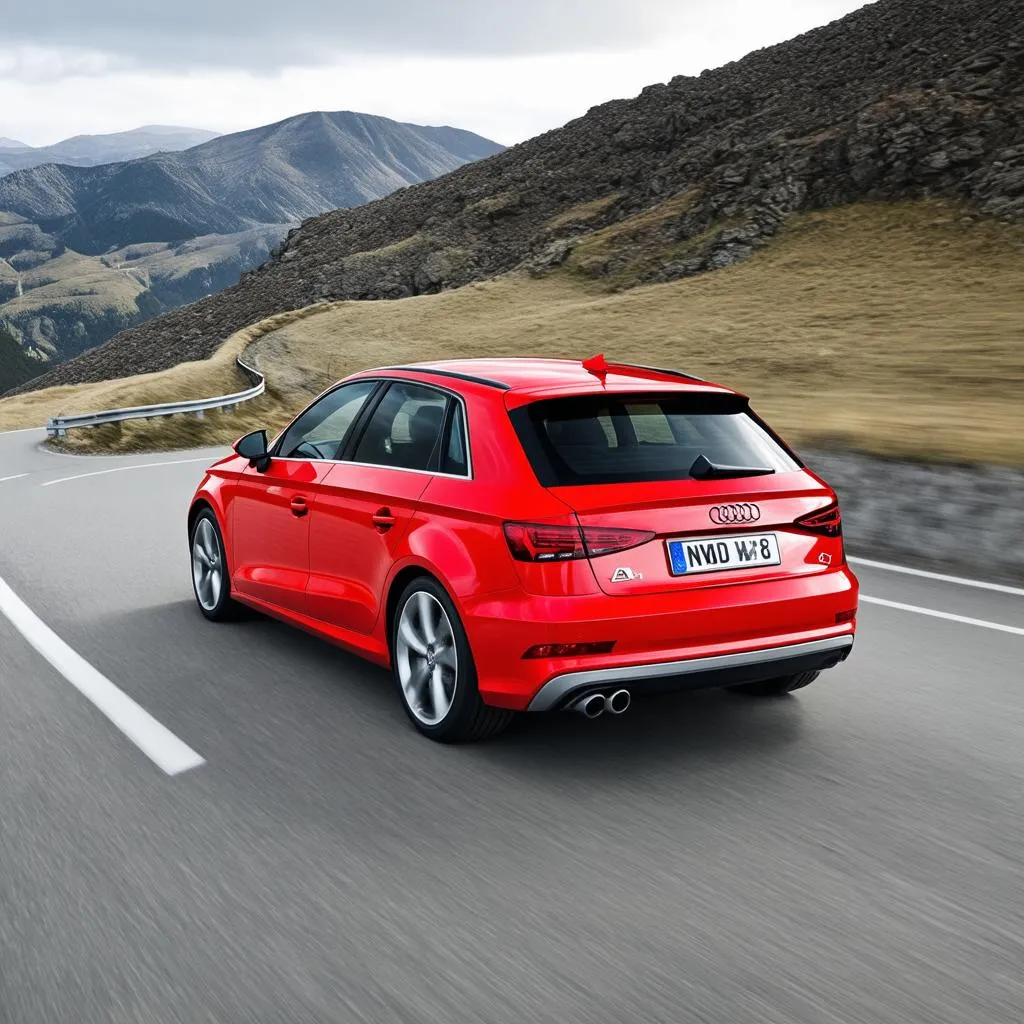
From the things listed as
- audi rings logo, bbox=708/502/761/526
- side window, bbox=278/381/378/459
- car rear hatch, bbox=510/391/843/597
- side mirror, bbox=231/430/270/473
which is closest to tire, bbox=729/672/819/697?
car rear hatch, bbox=510/391/843/597

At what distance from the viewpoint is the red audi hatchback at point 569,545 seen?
15.2ft

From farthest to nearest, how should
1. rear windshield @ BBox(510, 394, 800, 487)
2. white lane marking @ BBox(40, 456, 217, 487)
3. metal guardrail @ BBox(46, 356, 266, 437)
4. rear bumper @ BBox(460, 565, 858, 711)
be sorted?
metal guardrail @ BBox(46, 356, 266, 437) → white lane marking @ BBox(40, 456, 217, 487) → rear windshield @ BBox(510, 394, 800, 487) → rear bumper @ BBox(460, 565, 858, 711)

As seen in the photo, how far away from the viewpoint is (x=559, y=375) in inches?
216

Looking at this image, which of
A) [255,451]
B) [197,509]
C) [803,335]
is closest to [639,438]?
[255,451]

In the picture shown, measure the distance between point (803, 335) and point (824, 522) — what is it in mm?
32031

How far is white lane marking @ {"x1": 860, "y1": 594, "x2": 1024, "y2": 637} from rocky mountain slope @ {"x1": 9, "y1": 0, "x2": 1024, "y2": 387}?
1690 inches

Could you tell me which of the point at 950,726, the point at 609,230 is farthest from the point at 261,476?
the point at 609,230

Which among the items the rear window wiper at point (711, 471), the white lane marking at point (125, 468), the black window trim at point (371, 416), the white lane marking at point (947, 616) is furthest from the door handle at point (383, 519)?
the white lane marking at point (125, 468)

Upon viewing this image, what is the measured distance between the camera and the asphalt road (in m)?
3.12

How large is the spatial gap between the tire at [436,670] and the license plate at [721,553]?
861 mm

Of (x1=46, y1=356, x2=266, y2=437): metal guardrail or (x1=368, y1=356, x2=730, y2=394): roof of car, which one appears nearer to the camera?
(x1=368, y1=356, x2=730, y2=394): roof of car

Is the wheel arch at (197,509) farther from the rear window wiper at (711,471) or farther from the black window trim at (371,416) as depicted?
the rear window wiper at (711,471)

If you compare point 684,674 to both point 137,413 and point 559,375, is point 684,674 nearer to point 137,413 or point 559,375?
point 559,375

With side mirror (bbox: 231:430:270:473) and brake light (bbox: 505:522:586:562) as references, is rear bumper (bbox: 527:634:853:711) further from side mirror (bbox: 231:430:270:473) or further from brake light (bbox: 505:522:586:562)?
side mirror (bbox: 231:430:270:473)
